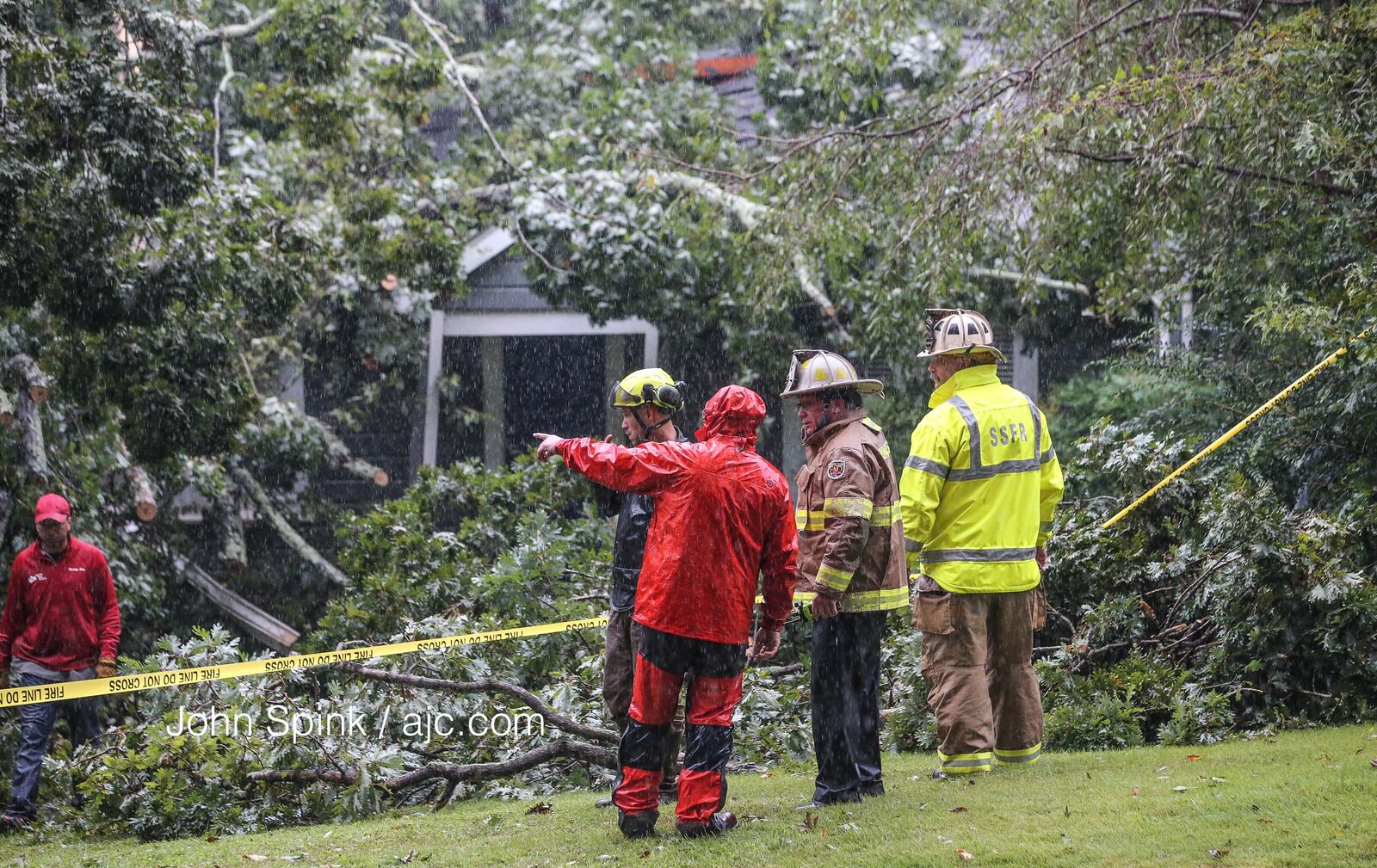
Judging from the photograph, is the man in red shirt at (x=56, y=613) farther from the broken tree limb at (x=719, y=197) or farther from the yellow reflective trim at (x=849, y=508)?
the broken tree limb at (x=719, y=197)

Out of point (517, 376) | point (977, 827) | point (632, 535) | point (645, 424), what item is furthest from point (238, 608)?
point (977, 827)

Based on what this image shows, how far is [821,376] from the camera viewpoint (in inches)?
211

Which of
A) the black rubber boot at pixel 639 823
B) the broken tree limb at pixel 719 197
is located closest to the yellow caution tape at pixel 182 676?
the black rubber boot at pixel 639 823

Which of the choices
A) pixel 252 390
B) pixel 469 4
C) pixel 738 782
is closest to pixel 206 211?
pixel 252 390

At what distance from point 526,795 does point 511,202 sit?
325 inches

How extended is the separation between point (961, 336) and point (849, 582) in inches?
45.8

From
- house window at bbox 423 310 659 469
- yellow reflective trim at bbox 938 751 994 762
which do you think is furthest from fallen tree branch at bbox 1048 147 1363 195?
house window at bbox 423 310 659 469

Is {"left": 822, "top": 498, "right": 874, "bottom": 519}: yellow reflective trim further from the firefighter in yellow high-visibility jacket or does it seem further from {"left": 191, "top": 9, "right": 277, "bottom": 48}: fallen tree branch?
{"left": 191, "top": 9, "right": 277, "bottom": 48}: fallen tree branch

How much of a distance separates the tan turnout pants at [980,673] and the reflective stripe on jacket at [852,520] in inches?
9.1

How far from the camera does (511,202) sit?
13758mm

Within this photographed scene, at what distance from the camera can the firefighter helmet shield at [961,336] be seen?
5.53 metres

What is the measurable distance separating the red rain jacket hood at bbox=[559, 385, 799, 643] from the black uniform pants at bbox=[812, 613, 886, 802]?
0.53m

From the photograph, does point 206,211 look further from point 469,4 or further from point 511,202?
point 469,4

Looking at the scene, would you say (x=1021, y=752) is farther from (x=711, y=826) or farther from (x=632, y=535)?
(x=632, y=535)
